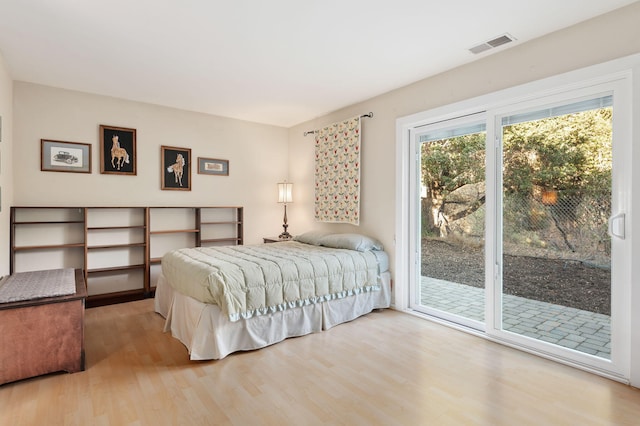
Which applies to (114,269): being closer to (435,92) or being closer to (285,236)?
(285,236)

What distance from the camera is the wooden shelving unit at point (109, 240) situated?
12.3 feet

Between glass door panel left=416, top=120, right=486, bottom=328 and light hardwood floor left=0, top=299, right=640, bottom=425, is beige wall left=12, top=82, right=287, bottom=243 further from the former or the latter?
glass door panel left=416, top=120, right=486, bottom=328

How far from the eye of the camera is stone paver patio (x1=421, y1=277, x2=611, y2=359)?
2.45 meters

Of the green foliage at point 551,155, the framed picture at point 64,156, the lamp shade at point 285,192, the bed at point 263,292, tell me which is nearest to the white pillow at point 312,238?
the bed at point 263,292

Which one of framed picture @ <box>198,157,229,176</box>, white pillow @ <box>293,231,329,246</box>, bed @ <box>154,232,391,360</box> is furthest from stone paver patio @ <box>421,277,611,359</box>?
framed picture @ <box>198,157,229,176</box>

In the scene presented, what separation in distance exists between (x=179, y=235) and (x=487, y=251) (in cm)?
386

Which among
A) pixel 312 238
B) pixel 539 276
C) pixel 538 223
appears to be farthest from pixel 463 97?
pixel 312 238

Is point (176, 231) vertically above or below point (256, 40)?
below

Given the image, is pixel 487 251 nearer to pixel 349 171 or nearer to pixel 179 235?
pixel 349 171

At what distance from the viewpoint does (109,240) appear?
4.19 m

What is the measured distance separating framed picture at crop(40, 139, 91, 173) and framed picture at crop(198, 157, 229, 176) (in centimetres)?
133

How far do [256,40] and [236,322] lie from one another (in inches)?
89.3

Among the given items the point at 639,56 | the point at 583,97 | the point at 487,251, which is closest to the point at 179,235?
the point at 487,251

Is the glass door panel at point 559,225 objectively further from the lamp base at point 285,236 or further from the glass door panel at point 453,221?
the lamp base at point 285,236
